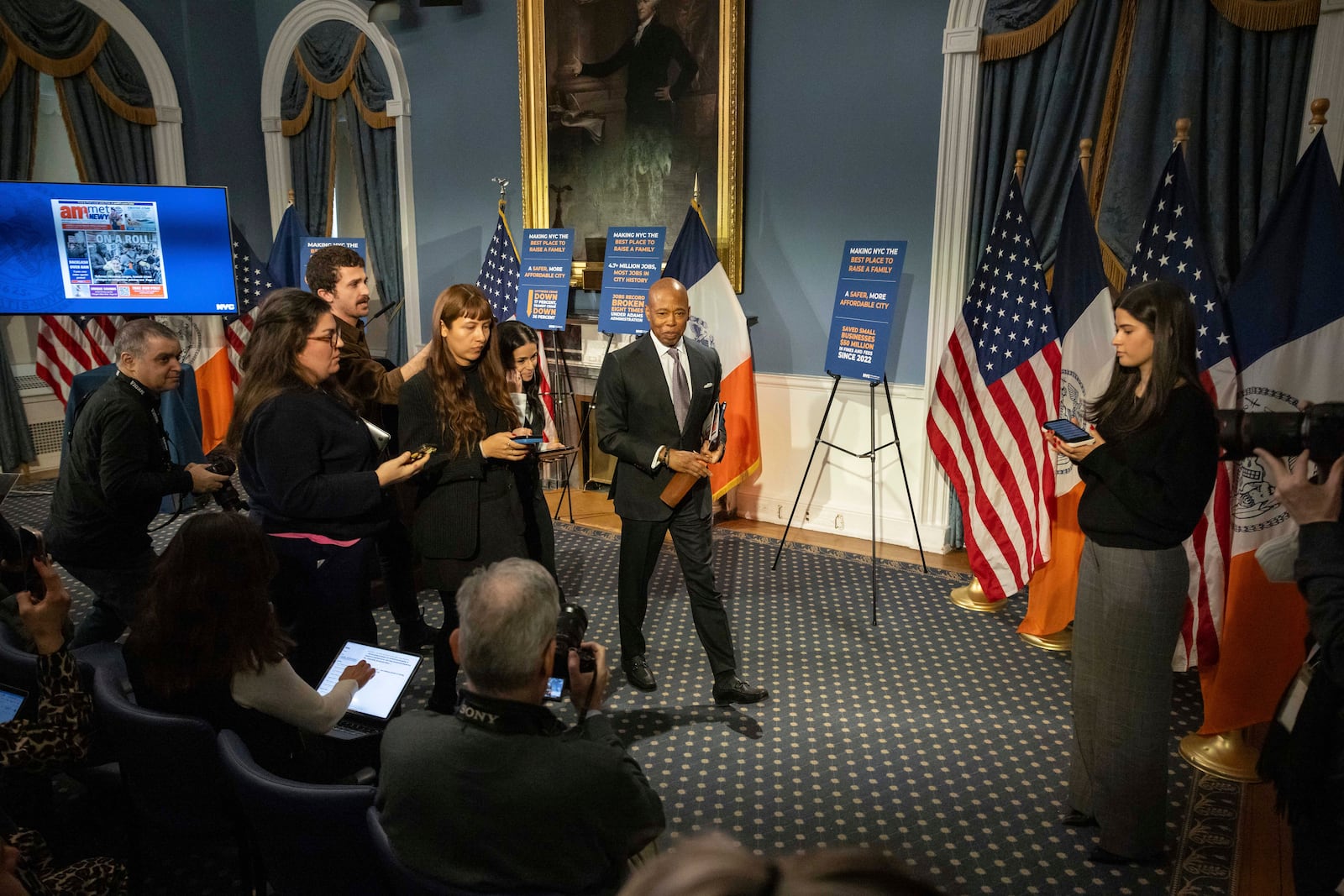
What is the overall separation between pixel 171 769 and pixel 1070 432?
2.46m

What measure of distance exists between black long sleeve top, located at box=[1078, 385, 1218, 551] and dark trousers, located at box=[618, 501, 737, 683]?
4.94 feet

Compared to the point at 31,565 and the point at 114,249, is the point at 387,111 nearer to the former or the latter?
the point at 114,249

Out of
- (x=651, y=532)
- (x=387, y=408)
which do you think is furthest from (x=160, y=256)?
(x=651, y=532)

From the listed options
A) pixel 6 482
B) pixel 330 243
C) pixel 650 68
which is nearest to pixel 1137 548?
pixel 6 482

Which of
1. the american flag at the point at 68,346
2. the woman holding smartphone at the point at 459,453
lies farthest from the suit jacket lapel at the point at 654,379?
the american flag at the point at 68,346

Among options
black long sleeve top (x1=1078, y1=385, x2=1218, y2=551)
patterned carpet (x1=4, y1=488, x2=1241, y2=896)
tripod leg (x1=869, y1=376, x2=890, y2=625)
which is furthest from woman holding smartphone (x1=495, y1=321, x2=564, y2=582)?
tripod leg (x1=869, y1=376, x2=890, y2=625)

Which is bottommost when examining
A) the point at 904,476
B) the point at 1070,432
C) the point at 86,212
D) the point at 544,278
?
the point at 904,476

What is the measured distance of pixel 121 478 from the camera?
3125 mm

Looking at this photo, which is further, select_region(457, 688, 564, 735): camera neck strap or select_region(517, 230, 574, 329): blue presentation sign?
select_region(517, 230, 574, 329): blue presentation sign

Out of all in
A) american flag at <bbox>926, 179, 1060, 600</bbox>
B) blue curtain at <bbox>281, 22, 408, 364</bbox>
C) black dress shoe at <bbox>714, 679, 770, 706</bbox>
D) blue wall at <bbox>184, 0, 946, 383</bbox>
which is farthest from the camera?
blue curtain at <bbox>281, 22, 408, 364</bbox>

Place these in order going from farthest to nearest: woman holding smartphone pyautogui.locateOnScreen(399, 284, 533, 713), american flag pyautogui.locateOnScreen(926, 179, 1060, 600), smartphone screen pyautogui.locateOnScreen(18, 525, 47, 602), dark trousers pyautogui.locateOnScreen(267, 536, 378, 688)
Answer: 1. american flag pyautogui.locateOnScreen(926, 179, 1060, 600)
2. woman holding smartphone pyautogui.locateOnScreen(399, 284, 533, 713)
3. dark trousers pyautogui.locateOnScreen(267, 536, 378, 688)
4. smartphone screen pyautogui.locateOnScreen(18, 525, 47, 602)

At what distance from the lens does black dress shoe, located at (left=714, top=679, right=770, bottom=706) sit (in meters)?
3.62

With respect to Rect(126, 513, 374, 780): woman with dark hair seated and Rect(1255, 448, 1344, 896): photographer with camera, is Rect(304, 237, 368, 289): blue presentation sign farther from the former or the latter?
Rect(1255, 448, 1344, 896): photographer with camera

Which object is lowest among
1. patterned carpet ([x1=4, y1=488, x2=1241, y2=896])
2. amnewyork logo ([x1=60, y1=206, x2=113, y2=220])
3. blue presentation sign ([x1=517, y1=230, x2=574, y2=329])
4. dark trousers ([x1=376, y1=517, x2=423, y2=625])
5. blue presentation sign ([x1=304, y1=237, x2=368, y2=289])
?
patterned carpet ([x1=4, y1=488, x2=1241, y2=896])
